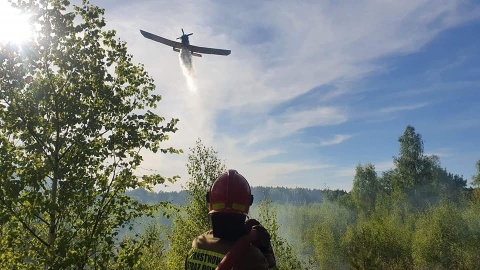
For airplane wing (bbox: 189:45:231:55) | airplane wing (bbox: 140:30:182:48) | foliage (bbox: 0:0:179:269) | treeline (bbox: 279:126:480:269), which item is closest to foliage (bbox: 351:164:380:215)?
treeline (bbox: 279:126:480:269)

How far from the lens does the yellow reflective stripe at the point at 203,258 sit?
13.1 feet

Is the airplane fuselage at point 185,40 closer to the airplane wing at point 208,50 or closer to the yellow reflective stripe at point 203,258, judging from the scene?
the airplane wing at point 208,50

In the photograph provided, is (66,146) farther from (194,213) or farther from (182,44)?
(182,44)

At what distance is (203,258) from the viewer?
4102mm

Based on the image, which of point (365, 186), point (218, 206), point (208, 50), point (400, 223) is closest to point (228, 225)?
point (218, 206)

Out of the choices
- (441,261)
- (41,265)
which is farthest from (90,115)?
(441,261)

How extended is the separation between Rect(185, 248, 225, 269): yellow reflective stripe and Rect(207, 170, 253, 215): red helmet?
0.45 metres

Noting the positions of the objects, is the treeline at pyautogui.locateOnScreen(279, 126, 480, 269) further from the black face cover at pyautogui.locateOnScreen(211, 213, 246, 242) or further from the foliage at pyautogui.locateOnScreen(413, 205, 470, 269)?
the black face cover at pyautogui.locateOnScreen(211, 213, 246, 242)

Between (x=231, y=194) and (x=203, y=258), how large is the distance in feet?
2.52

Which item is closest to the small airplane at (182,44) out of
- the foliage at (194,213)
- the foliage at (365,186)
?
the foliage at (194,213)

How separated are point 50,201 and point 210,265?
4951mm

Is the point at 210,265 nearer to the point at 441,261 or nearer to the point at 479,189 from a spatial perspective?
the point at 441,261

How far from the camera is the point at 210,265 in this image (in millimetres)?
4035

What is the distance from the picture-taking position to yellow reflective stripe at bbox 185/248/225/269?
400 centimetres
